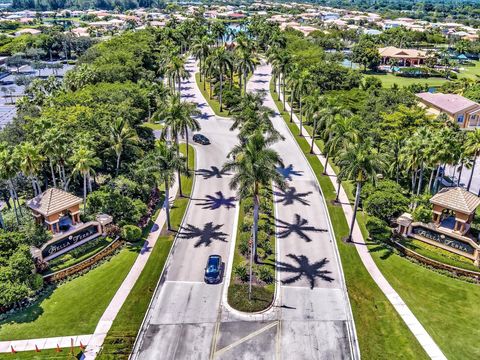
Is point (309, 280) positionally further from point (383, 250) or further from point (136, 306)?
point (136, 306)

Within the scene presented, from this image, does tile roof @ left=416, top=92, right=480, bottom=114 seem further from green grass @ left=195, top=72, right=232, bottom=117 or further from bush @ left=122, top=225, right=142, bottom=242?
bush @ left=122, top=225, right=142, bottom=242

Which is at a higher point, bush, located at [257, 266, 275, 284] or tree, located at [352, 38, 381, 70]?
tree, located at [352, 38, 381, 70]

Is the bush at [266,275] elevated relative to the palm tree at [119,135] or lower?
lower

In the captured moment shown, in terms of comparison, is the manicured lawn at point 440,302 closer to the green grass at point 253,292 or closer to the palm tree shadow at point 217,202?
the green grass at point 253,292

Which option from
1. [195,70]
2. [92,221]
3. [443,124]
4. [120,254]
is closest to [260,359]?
[120,254]

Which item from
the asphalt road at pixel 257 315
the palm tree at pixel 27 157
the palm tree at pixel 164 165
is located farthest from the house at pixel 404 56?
the palm tree at pixel 27 157

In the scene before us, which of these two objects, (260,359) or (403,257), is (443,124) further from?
(260,359)

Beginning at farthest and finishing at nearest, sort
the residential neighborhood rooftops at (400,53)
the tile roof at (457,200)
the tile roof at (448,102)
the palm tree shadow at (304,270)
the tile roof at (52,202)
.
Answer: the residential neighborhood rooftops at (400,53) → the tile roof at (448,102) → the tile roof at (457,200) → the tile roof at (52,202) → the palm tree shadow at (304,270)

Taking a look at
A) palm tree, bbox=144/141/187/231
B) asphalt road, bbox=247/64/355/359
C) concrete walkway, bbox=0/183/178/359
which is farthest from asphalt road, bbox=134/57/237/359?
palm tree, bbox=144/141/187/231
